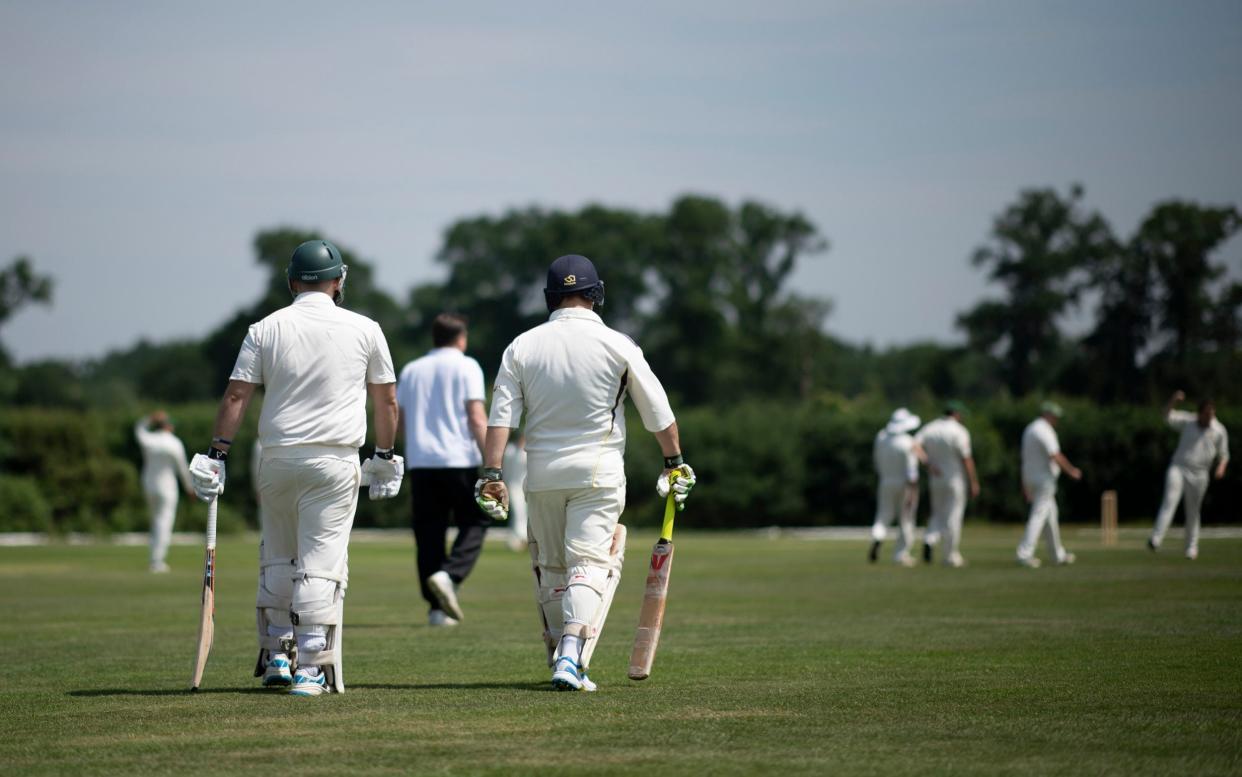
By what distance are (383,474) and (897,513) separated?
19586mm

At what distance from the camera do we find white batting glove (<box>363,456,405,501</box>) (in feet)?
29.7

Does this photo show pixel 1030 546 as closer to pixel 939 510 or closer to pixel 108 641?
pixel 939 510

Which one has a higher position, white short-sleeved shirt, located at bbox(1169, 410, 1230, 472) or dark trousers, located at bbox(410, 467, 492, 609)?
white short-sleeved shirt, located at bbox(1169, 410, 1230, 472)

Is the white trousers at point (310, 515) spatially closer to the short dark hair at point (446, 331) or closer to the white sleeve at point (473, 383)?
the white sleeve at point (473, 383)

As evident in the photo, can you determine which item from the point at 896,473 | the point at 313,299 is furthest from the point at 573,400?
the point at 896,473

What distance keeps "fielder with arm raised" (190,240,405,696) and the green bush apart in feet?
118

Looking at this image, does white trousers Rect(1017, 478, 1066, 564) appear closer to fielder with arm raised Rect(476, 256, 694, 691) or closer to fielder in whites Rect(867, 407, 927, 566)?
fielder in whites Rect(867, 407, 927, 566)

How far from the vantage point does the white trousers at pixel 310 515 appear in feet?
28.6

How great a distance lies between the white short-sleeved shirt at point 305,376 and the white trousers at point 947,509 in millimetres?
17191

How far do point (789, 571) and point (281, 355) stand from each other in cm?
1516

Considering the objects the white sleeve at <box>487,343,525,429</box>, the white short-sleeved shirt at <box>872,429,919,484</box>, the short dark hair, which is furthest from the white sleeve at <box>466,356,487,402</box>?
the white short-sleeved shirt at <box>872,429,919,484</box>

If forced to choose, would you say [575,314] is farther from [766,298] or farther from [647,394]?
[766,298]

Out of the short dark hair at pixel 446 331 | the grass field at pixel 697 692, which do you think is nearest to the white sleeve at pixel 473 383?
the short dark hair at pixel 446 331

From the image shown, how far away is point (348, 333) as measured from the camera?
8945 millimetres
